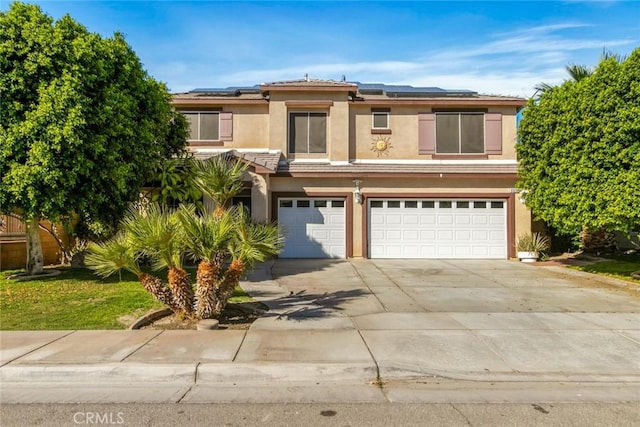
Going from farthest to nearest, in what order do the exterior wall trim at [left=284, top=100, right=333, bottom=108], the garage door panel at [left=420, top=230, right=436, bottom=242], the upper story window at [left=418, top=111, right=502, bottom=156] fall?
the upper story window at [left=418, top=111, right=502, bottom=156] < the exterior wall trim at [left=284, top=100, right=333, bottom=108] < the garage door panel at [left=420, top=230, right=436, bottom=242]

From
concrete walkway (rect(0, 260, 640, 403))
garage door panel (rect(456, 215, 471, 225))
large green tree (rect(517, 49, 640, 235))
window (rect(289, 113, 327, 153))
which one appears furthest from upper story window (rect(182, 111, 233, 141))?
large green tree (rect(517, 49, 640, 235))

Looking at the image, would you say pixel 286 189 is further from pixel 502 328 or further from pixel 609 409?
pixel 609 409

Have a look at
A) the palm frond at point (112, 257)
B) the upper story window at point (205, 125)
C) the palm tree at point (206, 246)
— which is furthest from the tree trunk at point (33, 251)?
the upper story window at point (205, 125)

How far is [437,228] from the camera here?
1645cm

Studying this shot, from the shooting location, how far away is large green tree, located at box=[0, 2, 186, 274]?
8.86 metres

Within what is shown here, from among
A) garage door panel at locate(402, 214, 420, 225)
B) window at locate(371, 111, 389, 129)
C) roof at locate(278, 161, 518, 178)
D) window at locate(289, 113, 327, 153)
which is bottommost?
garage door panel at locate(402, 214, 420, 225)

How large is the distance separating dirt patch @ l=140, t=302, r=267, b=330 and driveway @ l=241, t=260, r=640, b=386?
9.8 inches

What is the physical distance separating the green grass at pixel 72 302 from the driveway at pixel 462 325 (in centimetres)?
219

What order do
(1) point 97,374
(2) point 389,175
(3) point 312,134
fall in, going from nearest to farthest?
(1) point 97,374 → (2) point 389,175 → (3) point 312,134

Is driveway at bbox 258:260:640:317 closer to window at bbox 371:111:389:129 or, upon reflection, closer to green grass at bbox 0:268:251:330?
green grass at bbox 0:268:251:330

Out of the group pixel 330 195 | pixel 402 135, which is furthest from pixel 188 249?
pixel 402 135

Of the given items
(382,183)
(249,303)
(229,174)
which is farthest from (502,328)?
(382,183)

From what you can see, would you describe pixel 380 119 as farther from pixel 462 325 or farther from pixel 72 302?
pixel 72 302

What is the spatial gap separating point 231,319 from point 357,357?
9.14 ft
